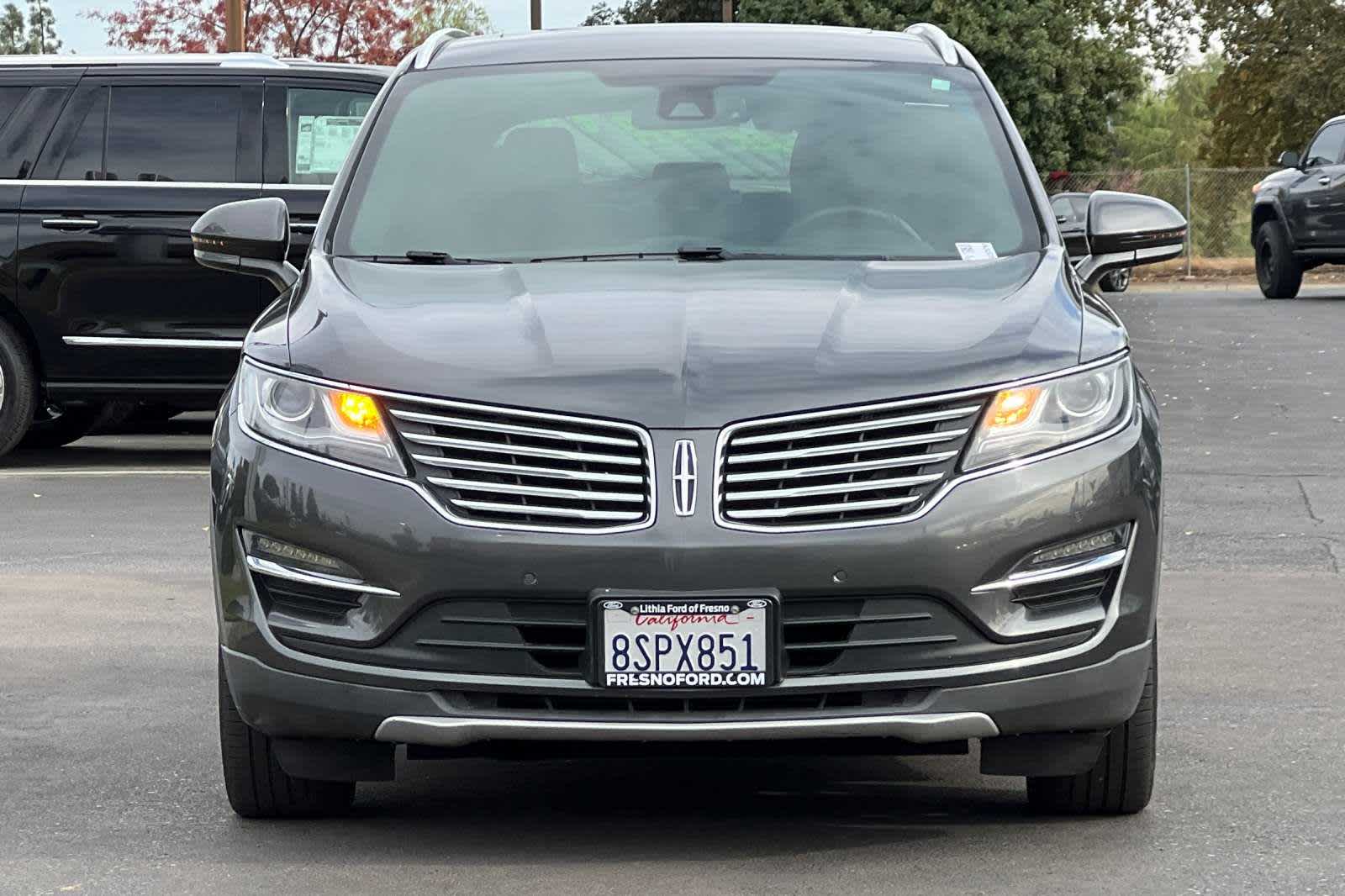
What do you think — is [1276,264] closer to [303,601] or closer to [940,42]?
[940,42]

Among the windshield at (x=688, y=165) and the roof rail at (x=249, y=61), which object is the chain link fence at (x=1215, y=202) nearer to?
the roof rail at (x=249, y=61)

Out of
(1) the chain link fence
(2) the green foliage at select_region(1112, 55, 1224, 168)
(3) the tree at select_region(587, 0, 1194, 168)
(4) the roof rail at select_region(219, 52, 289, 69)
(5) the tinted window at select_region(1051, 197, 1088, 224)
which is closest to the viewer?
(5) the tinted window at select_region(1051, 197, 1088, 224)

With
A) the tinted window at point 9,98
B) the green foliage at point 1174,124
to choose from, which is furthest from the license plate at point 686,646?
the green foliage at point 1174,124

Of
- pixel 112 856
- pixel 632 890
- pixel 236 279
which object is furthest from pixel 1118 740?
pixel 236 279

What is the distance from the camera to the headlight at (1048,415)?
4773 mm

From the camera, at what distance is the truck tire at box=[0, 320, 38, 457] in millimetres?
12688

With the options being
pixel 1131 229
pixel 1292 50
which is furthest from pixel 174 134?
pixel 1292 50

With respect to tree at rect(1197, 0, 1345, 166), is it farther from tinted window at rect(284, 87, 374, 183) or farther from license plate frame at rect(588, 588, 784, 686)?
license plate frame at rect(588, 588, 784, 686)

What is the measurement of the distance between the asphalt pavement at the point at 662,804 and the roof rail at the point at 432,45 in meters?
1.78

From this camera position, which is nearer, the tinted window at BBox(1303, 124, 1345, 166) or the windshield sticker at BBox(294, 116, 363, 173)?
the windshield sticker at BBox(294, 116, 363, 173)

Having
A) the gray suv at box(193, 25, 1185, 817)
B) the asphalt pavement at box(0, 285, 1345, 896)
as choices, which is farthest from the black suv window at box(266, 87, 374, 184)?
the gray suv at box(193, 25, 1185, 817)

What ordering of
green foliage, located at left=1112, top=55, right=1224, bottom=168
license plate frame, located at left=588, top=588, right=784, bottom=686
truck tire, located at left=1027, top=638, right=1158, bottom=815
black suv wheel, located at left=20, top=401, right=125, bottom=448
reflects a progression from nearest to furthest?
1. license plate frame, located at left=588, top=588, right=784, bottom=686
2. truck tire, located at left=1027, top=638, right=1158, bottom=815
3. black suv wheel, located at left=20, top=401, right=125, bottom=448
4. green foliage, located at left=1112, top=55, right=1224, bottom=168

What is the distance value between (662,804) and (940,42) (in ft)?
7.65

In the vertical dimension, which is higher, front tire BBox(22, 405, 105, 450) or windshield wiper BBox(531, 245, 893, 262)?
windshield wiper BBox(531, 245, 893, 262)
